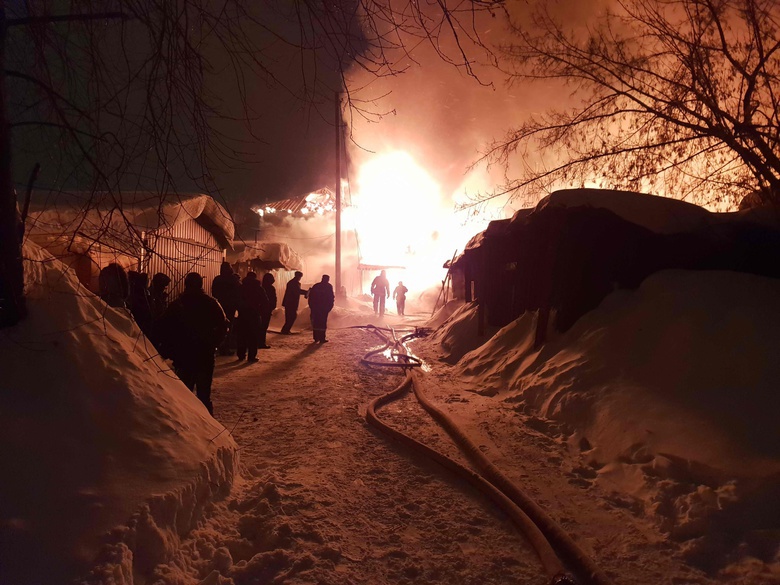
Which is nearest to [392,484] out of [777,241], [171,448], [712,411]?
[171,448]

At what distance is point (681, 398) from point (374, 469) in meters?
2.99

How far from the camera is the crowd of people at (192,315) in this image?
505cm

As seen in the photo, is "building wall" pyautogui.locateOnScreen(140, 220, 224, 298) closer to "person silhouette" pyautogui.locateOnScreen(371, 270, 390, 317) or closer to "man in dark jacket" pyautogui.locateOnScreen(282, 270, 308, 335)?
"man in dark jacket" pyautogui.locateOnScreen(282, 270, 308, 335)

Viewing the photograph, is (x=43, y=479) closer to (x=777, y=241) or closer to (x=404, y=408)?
(x=404, y=408)

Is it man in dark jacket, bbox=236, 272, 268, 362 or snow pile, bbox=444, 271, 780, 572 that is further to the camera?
man in dark jacket, bbox=236, 272, 268, 362

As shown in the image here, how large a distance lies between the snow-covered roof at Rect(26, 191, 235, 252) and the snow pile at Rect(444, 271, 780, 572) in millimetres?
3816

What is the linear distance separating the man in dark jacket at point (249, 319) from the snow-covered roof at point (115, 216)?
1.55 m

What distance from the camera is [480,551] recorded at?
2990 millimetres

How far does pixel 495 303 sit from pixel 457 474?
283 inches

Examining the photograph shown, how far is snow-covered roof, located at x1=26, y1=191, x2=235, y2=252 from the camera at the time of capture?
2.68 m

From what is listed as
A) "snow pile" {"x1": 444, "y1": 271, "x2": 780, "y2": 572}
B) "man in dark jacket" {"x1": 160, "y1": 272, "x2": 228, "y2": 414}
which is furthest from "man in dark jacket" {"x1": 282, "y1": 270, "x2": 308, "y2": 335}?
"man in dark jacket" {"x1": 160, "y1": 272, "x2": 228, "y2": 414}

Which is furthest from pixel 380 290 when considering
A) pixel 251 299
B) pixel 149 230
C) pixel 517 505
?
pixel 517 505

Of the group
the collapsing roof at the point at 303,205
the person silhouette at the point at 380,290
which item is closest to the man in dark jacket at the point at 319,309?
the person silhouette at the point at 380,290

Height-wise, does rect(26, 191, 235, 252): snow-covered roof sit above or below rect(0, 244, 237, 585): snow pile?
above
